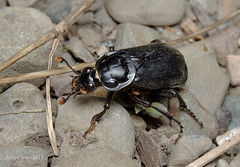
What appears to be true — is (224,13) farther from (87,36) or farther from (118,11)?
(87,36)

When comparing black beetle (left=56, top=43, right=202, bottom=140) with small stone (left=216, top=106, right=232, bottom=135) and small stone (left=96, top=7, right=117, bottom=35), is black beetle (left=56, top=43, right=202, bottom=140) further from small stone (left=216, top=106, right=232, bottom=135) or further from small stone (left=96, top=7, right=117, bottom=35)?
small stone (left=96, top=7, right=117, bottom=35)

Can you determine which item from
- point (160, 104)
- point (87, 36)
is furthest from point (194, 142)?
point (87, 36)

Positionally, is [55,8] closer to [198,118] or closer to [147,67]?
[147,67]

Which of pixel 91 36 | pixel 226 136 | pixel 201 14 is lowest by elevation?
pixel 226 136

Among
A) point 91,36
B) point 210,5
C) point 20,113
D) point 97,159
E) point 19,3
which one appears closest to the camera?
point 97,159

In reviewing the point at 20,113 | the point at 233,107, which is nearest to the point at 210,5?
the point at 233,107

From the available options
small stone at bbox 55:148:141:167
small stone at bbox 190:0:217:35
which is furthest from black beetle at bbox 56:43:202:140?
small stone at bbox 190:0:217:35

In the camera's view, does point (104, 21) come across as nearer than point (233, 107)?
No
